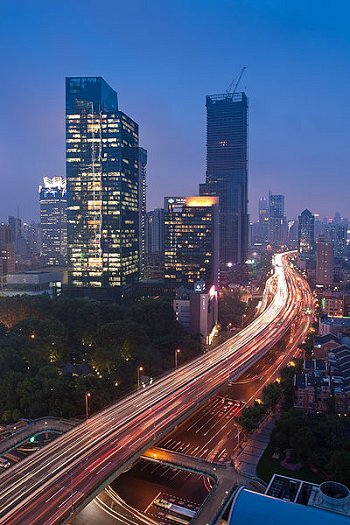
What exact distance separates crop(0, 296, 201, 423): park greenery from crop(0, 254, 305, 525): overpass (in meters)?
3.55

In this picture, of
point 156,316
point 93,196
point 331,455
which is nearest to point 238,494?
point 331,455

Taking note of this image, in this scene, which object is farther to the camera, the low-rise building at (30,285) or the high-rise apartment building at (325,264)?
the high-rise apartment building at (325,264)

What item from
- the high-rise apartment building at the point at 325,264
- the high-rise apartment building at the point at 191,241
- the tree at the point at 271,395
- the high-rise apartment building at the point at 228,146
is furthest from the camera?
the high-rise apartment building at the point at 228,146

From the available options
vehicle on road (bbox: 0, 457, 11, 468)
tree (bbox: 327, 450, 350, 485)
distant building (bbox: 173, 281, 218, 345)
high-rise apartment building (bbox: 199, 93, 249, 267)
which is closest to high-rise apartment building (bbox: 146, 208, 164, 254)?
high-rise apartment building (bbox: 199, 93, 249, 267)

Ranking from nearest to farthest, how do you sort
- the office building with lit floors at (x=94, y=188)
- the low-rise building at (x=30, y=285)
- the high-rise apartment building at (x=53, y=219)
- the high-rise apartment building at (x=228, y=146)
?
the low-rise building at (x=30, y=285) → the office building with lit floors at (x=94, y=188) → the high-rise apartment building at (x=228, y=146) → the high-rise apartment building at (x=53, y=219)

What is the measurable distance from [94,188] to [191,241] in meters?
21.9

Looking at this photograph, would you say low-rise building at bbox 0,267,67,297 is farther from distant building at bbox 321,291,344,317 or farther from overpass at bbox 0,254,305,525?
distant building at bbox 321,291,344,317

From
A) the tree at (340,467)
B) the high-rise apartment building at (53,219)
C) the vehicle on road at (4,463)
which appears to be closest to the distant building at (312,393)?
the tree at (340,467)

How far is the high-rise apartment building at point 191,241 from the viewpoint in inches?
3652

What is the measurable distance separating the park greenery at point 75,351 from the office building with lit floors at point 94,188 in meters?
21.2

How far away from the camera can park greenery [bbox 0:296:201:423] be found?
37.3 metres

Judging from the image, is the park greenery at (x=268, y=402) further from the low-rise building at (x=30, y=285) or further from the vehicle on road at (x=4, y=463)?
the low-rise building at (x=30, y=285)

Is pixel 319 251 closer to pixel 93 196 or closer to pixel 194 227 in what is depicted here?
pixel 194 227

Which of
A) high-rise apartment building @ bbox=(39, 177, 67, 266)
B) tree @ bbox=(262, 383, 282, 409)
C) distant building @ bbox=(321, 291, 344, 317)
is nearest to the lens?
tree @ bbox=(262, 383, 282, 409)
